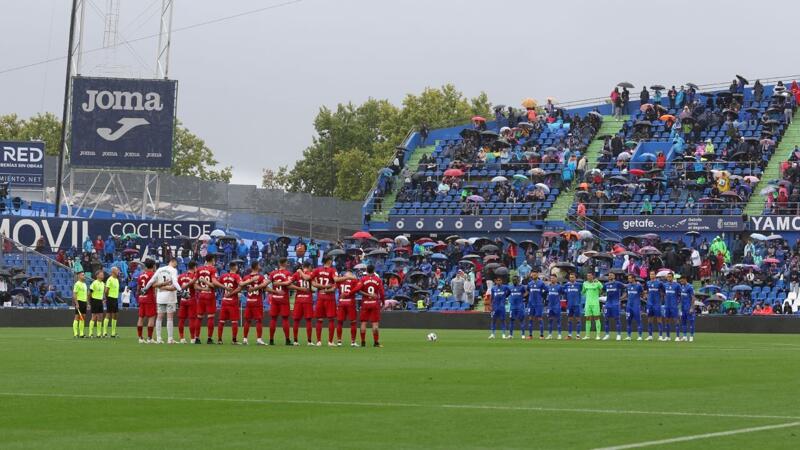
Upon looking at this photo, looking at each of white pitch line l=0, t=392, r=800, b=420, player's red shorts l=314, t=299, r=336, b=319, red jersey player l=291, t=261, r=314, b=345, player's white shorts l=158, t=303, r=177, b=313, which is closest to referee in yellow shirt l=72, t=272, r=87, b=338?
player's white shorts l=158, t=303, r=177, b=313

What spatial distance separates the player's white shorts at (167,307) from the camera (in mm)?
33469

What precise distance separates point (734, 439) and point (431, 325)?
42300 millimetres

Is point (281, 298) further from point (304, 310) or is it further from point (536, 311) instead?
point (536, 311)

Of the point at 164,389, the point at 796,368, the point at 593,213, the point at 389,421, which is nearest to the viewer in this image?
the point at 389,421

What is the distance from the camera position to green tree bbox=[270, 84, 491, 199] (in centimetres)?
11175

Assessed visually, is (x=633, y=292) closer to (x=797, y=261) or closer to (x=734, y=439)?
(x=797, y=261)

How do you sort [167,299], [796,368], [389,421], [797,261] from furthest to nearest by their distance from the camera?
[797,261] < [167,299] < [796,368] < [389,421]

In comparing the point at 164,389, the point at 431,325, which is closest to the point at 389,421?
the point at 164,389

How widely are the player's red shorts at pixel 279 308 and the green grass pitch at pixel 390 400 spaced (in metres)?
5.08

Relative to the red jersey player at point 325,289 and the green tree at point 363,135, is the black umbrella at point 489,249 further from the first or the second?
the green tree at point 363,135

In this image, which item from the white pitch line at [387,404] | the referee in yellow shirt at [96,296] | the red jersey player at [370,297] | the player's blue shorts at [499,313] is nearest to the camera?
the white pitch line at [387,404]

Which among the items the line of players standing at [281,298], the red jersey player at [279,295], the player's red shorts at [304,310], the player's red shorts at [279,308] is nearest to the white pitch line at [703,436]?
the line of players standing at [281,298]

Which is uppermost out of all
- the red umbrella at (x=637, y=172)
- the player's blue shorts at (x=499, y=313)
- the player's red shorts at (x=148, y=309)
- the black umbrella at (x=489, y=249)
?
the red umbrella at (x=637, y=172)

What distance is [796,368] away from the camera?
2433 cm
